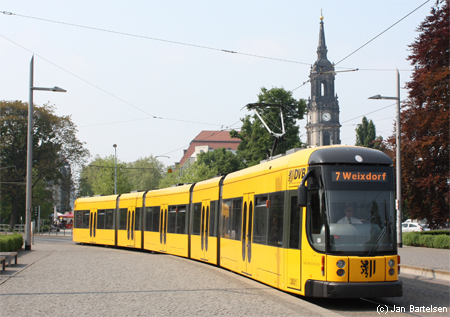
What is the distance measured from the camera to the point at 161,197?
2619cm

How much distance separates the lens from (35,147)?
52.3 metres

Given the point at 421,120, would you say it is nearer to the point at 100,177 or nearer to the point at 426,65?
the point at 426,65

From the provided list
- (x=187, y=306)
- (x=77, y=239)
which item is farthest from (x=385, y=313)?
(x=77, y=239)

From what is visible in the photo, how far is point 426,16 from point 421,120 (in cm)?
591

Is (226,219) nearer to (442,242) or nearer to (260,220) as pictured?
(260,220)

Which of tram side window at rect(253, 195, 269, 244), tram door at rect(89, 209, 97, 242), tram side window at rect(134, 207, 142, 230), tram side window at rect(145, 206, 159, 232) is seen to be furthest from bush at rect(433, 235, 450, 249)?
tram door at rect(89, 209, 97, 242)

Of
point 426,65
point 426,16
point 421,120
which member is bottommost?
point 421,120

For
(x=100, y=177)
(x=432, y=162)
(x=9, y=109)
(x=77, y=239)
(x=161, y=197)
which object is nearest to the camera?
(x=161, y=197)

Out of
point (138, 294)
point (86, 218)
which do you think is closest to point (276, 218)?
point (138, 294)

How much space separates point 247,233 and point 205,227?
16.7 feet

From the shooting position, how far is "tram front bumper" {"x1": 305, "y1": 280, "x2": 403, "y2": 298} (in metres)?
10.5

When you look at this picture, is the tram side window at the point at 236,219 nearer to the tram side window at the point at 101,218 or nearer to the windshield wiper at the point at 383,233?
the windshield wiper at the point at 383,233

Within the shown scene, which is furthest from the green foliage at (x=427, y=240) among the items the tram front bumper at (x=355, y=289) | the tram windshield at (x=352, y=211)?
the tram front bumper at (x=355, y=289)

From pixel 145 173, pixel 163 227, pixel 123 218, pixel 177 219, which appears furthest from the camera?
pixel 145 173
